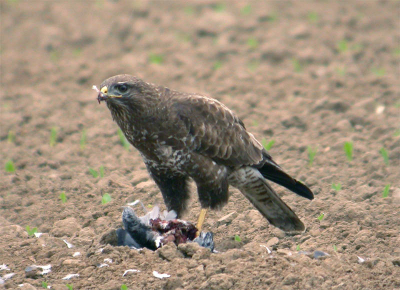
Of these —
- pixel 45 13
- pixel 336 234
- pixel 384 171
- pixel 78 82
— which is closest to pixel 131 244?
pixel 336 234

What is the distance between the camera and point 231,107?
9.46 metres

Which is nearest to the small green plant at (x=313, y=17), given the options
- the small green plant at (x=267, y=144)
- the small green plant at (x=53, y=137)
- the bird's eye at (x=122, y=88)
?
the small green plant at (x=267, y=144)

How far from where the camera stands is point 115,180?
7477mm

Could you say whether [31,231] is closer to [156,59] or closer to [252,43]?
[156,59]

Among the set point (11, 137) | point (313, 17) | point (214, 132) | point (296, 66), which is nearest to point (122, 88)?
point (214, 132)

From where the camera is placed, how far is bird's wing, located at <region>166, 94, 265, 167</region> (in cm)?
606

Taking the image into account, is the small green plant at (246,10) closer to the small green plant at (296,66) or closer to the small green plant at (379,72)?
the small green plant at (296,66)

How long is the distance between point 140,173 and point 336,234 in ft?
8.14

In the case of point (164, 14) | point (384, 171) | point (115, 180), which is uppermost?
point (164, 14)

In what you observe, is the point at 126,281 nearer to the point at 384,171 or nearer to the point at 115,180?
the point at 115,180

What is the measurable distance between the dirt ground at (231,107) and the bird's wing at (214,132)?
65cm

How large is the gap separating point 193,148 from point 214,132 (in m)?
0.29

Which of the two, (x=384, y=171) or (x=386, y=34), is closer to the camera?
(x=384, y=171)

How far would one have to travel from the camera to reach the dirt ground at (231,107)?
5367mm
